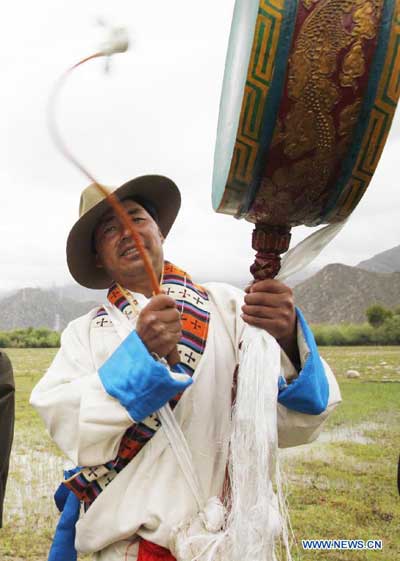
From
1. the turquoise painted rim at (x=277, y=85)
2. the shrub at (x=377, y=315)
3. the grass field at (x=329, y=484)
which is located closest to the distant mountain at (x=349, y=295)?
the shrub at (x=377, y=315)

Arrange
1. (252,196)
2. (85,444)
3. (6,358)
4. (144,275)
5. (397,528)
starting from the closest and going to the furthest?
(252,196) < (85,444) < (144,275) < (6,358) < (397,528)

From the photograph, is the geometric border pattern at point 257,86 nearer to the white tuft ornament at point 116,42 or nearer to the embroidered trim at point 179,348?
the white tuft ornament at point 116,42

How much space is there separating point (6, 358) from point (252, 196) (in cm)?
140

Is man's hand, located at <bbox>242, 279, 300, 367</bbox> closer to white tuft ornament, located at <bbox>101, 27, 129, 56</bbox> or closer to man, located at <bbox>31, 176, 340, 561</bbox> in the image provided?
man, located at <bbox>31, 176, 340, 561</bbox>

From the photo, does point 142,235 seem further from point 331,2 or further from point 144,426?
point 331,2

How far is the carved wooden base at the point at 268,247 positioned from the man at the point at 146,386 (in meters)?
0.04

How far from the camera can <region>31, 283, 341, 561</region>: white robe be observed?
1.63m

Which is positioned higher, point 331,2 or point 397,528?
point 331,2

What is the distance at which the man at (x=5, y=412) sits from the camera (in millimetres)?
2340

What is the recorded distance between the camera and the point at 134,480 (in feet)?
5.57

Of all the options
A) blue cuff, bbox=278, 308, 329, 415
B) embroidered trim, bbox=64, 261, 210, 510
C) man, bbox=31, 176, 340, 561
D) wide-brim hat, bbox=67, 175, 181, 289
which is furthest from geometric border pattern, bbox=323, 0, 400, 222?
wide-brim hat, bbox=67, 175, 181, 289

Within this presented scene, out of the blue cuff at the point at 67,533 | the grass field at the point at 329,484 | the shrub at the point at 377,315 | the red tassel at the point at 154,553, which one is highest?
the red tassel at the point at 154,553

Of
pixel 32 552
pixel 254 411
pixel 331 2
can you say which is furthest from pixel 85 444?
pixel 32 552

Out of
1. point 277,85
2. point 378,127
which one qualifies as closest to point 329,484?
point 378,127
